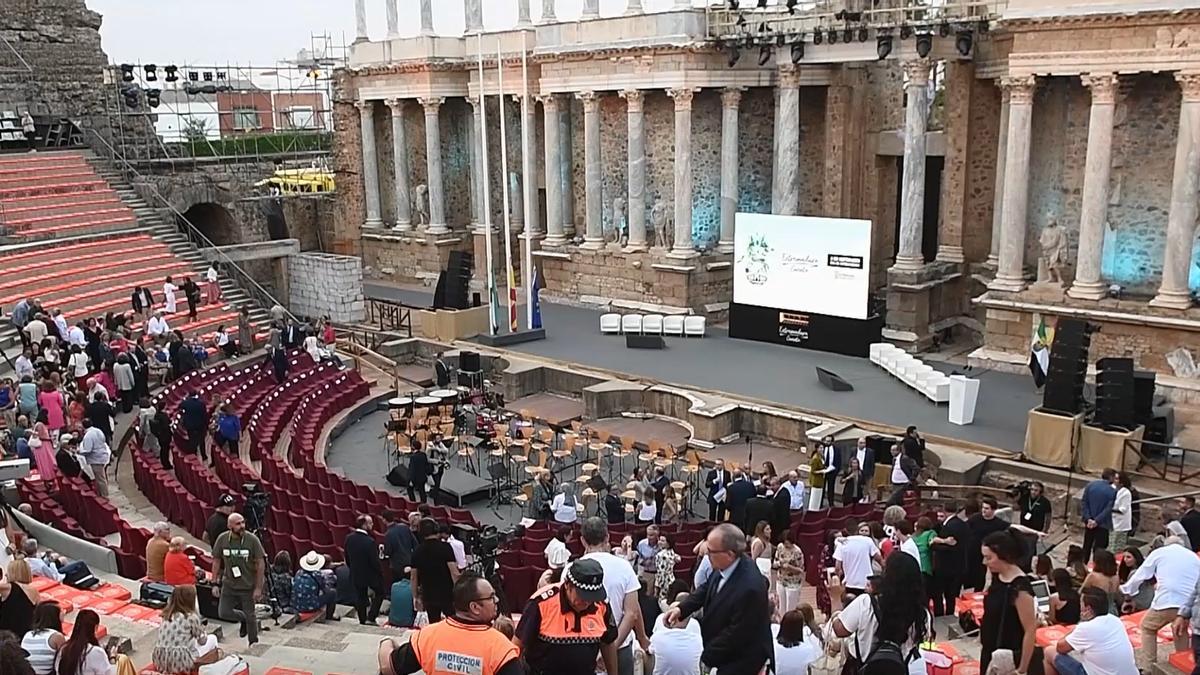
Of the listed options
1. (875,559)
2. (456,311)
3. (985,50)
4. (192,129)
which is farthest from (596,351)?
(192,129)

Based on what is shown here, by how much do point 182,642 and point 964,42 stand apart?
67.2 feet

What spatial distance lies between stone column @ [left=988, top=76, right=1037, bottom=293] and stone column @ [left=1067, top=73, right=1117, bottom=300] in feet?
3.78

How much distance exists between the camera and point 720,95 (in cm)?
2705

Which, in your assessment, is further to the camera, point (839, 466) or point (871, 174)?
point (871, 174)

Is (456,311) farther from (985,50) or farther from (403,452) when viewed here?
(985,50)

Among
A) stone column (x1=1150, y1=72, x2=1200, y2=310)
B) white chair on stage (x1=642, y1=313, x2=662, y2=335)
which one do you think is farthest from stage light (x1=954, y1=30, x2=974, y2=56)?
white chair on stage (x1=642, y1=313, x2=662, y2=335)

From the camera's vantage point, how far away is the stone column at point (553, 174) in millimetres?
29141

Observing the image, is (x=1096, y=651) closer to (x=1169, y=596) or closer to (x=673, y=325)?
(x=1169, y=596)

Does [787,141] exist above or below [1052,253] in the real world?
above

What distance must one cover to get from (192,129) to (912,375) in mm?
28742

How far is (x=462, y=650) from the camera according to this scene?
471cm

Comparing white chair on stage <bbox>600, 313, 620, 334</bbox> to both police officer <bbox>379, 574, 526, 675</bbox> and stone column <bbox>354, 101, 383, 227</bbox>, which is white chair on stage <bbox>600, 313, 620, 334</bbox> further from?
police officer <bbox>379, 574, 526, 675</bbox>

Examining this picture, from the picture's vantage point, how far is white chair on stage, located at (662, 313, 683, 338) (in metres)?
25.5

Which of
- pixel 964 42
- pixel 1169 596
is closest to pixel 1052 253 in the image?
pixel 964 42
